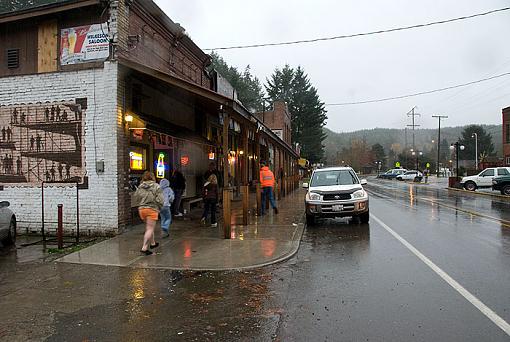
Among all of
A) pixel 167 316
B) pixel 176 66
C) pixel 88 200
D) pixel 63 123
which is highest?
pixel 176 66

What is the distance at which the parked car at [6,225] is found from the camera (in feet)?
30.3

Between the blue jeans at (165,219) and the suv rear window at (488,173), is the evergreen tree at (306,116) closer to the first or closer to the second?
Answer: the suv rear window at (488,173)

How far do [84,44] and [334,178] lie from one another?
828 cm

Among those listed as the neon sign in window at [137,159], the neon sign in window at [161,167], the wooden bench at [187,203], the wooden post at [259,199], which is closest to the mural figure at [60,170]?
the neon sign in window at [137,159]

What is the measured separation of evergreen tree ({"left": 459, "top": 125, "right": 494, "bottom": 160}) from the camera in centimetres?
10100

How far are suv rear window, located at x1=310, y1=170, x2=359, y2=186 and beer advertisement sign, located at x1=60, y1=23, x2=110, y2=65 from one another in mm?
7297

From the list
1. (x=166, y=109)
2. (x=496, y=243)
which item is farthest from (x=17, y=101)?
(x=496, y=243)

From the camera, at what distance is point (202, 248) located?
897 cm

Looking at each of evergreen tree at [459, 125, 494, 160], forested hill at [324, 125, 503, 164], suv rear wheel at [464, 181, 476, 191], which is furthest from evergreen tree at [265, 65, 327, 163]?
evergreen tree at [459, 125, 494, 160]

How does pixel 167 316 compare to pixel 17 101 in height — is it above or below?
below

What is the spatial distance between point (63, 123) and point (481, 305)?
10132 millimetres

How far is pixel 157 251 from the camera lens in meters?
8.73

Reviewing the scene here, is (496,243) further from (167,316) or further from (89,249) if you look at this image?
(89,249)

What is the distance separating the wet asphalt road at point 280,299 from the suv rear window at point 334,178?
442cm
